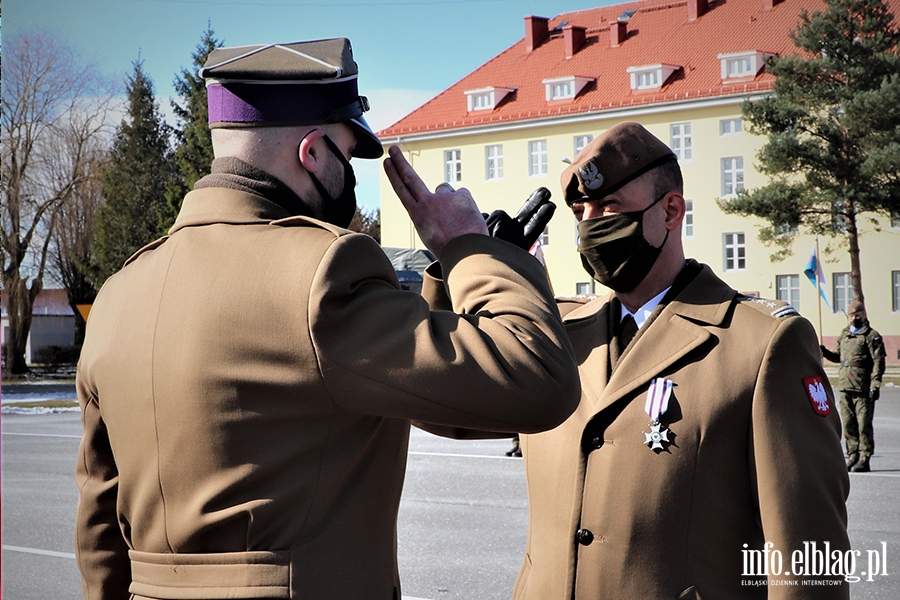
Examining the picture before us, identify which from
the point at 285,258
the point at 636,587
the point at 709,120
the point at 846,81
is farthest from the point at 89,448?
the point at 709,120

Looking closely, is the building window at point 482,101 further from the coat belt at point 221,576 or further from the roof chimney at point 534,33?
the coat belt at point 221,576

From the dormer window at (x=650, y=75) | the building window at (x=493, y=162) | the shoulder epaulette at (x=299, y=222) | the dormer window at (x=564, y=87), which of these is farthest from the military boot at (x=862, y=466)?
the building window at (x=493, y=162)

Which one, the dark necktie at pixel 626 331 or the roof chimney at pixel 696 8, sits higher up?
the roof chimney at pixel 696 8

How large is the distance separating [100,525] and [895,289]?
4677 cm

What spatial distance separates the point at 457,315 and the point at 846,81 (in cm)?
3777

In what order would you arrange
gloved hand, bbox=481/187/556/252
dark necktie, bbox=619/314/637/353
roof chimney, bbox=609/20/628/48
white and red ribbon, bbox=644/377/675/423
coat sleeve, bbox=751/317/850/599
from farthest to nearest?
roof chimney, bbox=609/20/628/48
dark necktie, bbox=619/314/637/353
white and red ribbon, bbox=644/377/675/423
coat sleeve, bbox=751/317/850/599
gloved hand, bbox=481/187/556/252

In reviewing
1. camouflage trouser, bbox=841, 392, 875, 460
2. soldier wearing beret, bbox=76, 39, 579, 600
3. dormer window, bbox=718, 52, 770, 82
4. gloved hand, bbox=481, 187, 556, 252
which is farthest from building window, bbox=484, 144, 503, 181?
soldier wearing beret, bbox=76, 39, 579, 600

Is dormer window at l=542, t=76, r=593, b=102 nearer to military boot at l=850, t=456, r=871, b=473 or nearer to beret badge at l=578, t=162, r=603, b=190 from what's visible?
military boot at l=850, t=456, r=871, b=473

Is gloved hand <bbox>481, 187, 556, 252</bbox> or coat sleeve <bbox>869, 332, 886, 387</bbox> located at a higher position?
gloved hand <bbox>481, 187, 556, 252</bbox>

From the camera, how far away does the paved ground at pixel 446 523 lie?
7230mm

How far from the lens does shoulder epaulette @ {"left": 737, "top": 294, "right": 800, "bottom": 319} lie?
2846 millimetres

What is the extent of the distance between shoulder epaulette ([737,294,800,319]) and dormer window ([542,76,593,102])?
49.0m

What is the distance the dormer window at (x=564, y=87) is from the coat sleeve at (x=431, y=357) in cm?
5024

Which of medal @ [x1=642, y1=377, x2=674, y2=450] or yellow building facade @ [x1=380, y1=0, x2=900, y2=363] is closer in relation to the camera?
medal @ [x1=642, y1=377, x2=674, y2=450]
